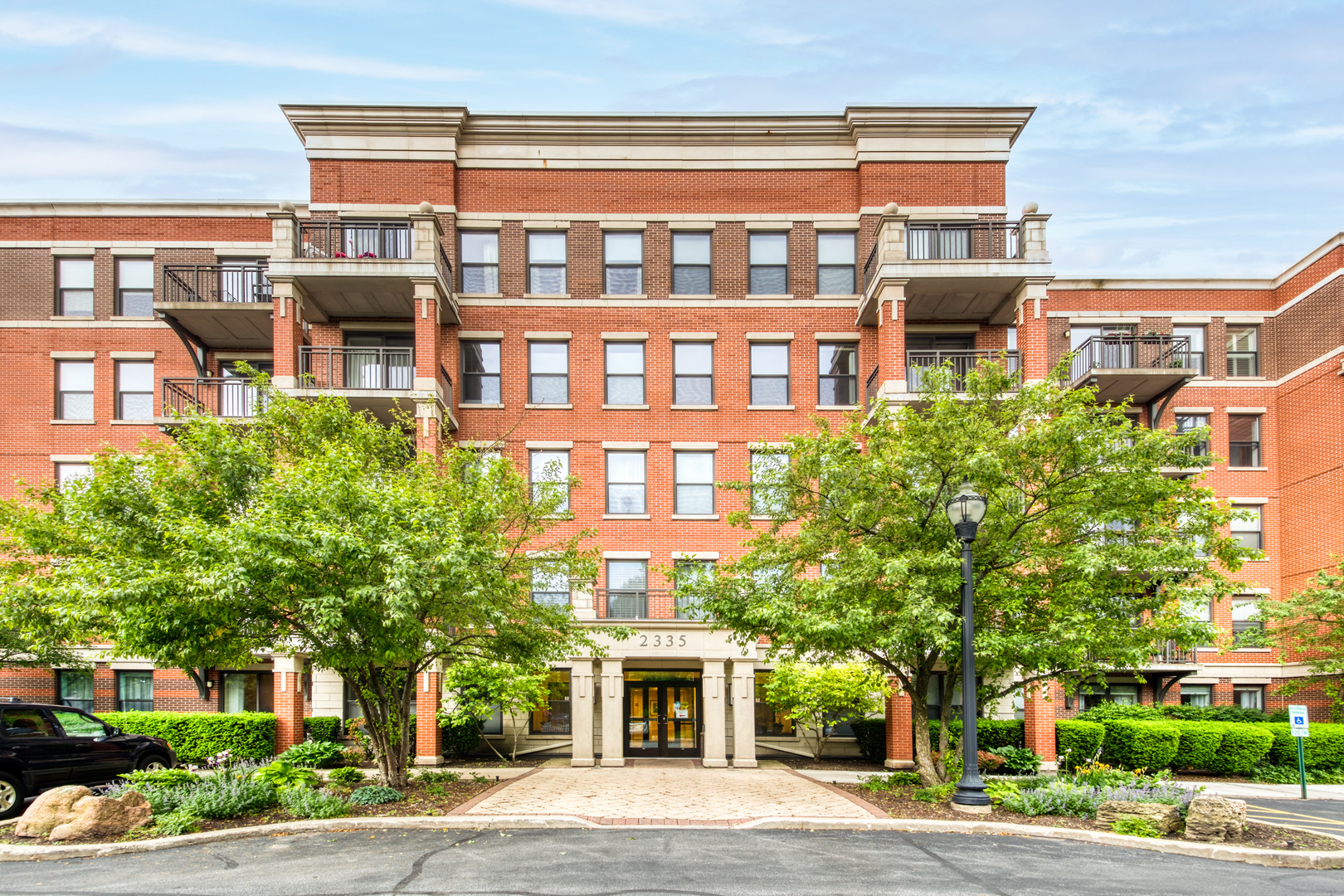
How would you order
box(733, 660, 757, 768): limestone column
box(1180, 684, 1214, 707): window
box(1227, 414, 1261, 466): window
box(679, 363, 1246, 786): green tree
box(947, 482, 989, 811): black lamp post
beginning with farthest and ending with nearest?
box(1227, 414, 1261, 466): window
box(1180, 684, 1214, 707): window
box(733, 660, 757, 768): limestone column
box(679, 363, 1246, 786): green tree
box(947, 482, 989, 811): black lamp post

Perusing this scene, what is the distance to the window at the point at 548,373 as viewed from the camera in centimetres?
2622

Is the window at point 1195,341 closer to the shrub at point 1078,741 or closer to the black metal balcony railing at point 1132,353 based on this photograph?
the black metal balcony railing at point 1132,353

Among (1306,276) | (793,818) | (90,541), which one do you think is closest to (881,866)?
(793,818)

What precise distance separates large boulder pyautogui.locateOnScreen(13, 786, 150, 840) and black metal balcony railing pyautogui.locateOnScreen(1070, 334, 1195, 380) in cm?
2453

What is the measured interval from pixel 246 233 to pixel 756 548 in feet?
60.9

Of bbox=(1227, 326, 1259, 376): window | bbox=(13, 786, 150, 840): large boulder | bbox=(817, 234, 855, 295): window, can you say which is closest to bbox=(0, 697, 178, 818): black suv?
bbox=(13, 786, 150, 840): large boulder

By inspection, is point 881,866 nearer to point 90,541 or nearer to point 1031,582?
point 1031,582

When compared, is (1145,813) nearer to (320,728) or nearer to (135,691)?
(320,728)

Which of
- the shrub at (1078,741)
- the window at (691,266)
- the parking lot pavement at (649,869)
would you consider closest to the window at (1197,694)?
the shrub at (1078,741)

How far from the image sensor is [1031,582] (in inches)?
637

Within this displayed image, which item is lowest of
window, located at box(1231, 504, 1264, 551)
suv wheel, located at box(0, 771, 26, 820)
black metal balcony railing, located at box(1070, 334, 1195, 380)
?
suv wheel, located at box(0, 771, 26, 820)

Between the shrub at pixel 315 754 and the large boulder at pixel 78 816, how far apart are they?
24.0 feet

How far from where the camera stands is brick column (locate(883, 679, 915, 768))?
23.4 m

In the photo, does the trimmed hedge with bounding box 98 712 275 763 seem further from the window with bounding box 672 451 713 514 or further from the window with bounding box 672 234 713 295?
the window with bounding box 672 234 713 295
